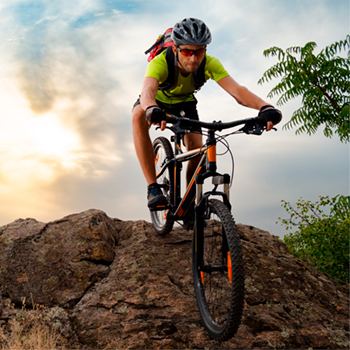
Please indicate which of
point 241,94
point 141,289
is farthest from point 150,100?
point 141,289

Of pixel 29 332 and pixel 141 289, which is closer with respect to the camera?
pixel 29 332

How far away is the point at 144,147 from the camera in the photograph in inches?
202

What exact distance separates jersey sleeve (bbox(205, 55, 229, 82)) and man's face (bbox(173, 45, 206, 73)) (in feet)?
1.23

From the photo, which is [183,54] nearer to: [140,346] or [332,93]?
[140,346]

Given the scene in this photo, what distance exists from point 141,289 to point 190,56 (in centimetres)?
270

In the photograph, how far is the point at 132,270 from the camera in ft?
14.2

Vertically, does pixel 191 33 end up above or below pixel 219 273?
above

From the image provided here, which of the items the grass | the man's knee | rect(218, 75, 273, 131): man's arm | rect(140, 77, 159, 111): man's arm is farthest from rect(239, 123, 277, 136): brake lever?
the grass

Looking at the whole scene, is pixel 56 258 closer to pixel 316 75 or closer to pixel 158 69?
pixel 158 69

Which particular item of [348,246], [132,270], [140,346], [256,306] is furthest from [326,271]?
[140,346]

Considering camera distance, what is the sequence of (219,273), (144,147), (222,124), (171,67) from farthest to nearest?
1. (144,147)
2. (171,67)
3. (219,273)
4. (222,124)

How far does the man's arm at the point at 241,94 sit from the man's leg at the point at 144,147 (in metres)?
1.24

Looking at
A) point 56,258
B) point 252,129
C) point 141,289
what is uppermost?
point 252,129

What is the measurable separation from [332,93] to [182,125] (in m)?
7.85
